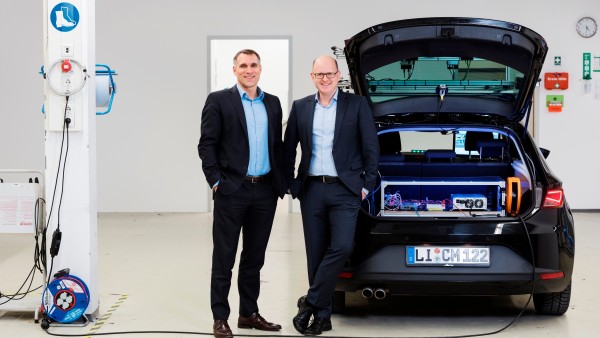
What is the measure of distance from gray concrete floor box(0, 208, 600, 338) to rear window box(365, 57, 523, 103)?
1.22m

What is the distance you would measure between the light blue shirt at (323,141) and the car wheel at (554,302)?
139cm

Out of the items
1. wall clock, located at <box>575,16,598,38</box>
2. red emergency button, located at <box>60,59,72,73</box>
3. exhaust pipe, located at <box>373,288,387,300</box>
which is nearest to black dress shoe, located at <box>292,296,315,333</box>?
exhaust pipe, located at <box>373,288,387,300</box>

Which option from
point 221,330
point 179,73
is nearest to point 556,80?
point 179,73

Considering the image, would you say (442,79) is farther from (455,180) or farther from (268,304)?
(268,304)

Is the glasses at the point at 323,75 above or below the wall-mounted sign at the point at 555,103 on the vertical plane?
below

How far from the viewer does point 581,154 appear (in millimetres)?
9570

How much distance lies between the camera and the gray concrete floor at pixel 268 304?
4.06 meters

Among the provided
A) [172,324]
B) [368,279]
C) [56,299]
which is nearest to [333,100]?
[368,279]

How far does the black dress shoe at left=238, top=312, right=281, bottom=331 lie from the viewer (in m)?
4.02

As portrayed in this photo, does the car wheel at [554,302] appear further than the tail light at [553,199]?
Yes

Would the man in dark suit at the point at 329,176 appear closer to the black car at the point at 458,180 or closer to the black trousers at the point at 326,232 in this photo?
the black trousers at the point at 326,232

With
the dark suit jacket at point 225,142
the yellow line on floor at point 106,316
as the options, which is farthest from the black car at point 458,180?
the yellow line on floor at point 106,316

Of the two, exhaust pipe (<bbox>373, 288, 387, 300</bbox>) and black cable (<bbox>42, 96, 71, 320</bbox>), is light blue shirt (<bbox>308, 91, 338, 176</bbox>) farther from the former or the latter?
black cable (<bbox>42, 96, 71, 320</bbox>)

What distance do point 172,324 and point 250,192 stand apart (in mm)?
878
